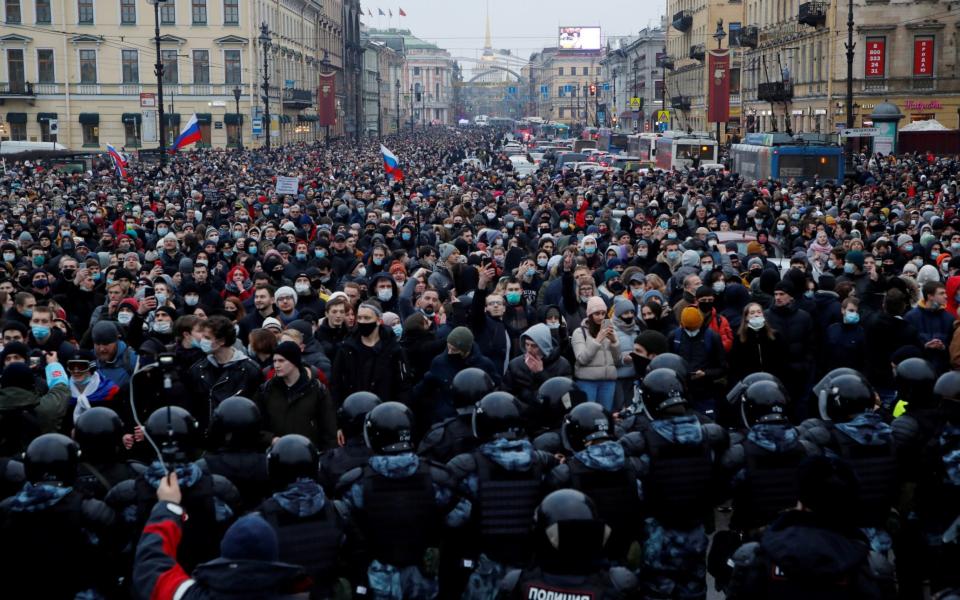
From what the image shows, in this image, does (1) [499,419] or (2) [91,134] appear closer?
(1) [499,419]

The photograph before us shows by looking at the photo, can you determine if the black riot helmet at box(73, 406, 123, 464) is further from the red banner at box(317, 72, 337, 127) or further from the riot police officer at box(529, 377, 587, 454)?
the red banner at box(317, 72, 337, 127)

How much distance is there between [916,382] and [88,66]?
73.3 m

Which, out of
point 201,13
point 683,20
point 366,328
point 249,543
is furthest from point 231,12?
point 249,543

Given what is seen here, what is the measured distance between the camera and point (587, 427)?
5770 mm

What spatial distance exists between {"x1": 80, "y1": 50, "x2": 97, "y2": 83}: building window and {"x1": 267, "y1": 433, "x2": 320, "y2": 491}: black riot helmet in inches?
2886

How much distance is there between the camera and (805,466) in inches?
189

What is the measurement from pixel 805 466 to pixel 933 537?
1.81 m

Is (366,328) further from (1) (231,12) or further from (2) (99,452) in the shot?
(1) (231,12)

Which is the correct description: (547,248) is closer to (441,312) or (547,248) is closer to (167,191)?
(441,312)

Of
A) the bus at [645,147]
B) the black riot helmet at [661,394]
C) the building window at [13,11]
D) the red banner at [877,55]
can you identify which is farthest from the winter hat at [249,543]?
the building window at [13,11]

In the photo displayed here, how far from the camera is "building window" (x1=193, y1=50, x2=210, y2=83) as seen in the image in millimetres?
74000

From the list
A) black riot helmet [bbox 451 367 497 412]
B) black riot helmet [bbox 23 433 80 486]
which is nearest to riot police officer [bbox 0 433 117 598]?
black riot helmet [bbox 23 433 80 486]

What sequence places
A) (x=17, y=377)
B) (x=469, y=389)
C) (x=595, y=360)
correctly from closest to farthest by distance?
(x=469, y=389), (x=17, y=377), (x=595, y=360)

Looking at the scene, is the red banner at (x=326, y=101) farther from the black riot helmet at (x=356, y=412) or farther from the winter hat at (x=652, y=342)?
the black riot helmet at (x=356, y=412)
